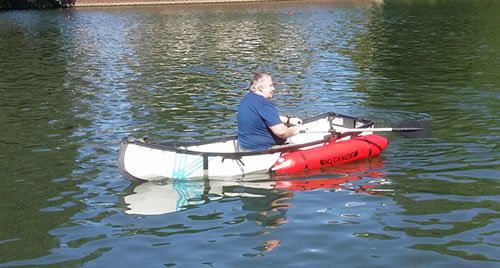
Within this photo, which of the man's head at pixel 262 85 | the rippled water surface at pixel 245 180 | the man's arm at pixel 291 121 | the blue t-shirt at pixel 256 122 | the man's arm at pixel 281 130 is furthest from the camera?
the man's arm at pixel 291 121

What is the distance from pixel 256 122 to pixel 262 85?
721mm

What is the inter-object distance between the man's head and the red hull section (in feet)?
4.04

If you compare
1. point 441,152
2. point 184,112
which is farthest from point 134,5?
point 441,152

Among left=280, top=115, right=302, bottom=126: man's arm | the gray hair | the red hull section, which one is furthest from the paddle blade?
the gray hair

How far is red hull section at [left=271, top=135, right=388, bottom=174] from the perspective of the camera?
1197cm

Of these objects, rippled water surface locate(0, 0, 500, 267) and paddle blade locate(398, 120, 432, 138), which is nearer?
rippled water surface locate(0, 0, 500, 267)

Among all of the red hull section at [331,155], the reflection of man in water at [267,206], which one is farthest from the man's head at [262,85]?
the reflection of man in water at [267,206]

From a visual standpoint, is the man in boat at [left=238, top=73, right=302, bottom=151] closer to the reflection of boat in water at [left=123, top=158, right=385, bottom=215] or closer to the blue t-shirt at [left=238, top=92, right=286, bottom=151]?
the blue t-shirt at [left=238, top=92, right=286, bottom=151]

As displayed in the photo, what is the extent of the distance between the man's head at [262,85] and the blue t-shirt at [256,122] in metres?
0.08

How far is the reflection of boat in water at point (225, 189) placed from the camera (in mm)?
10648

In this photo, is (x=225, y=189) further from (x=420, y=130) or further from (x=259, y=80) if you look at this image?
(x=420, y=130)

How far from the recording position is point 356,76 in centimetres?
2297

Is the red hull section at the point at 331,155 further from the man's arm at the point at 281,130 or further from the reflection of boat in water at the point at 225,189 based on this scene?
the man's arm at the point at 281,130

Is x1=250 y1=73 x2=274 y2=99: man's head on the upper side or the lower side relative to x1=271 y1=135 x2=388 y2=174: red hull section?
upper
